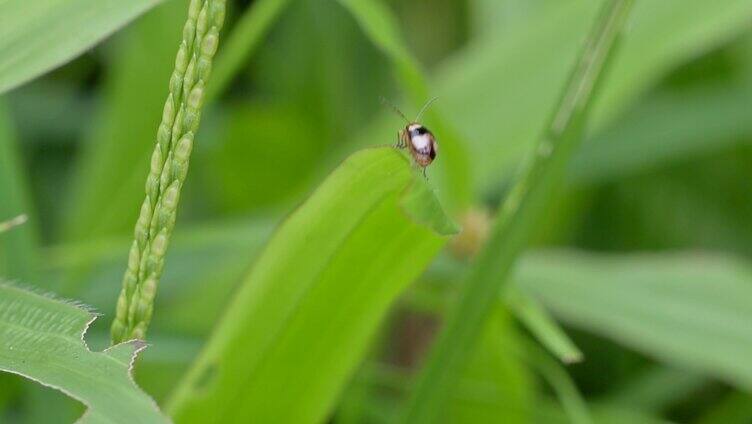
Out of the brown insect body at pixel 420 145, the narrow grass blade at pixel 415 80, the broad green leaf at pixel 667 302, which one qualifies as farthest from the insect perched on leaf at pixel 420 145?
the broad green leaf at pixel 667 302

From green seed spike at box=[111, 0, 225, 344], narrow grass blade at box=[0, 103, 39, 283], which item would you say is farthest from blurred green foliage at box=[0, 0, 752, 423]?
green seed spike at box=[111, 0, 225, 344]

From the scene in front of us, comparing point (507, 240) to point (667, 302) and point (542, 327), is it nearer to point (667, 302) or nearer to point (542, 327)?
point (542, 327)

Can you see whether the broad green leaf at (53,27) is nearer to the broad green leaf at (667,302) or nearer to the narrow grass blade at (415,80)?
the narrow grass blade at (415,80)

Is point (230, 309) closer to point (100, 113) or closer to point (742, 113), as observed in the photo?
point (100, 113)

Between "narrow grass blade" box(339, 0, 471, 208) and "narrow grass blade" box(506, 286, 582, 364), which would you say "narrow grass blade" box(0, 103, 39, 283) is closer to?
"narrow grass blade" box(339, 0, 471, 208)

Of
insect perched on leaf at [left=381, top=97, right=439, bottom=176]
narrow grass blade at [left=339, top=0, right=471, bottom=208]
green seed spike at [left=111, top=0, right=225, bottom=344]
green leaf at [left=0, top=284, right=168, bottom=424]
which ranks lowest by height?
green leaf at [left=0, top=284, right=168, bottom=424]

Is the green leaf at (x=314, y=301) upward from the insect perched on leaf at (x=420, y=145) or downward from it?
downward

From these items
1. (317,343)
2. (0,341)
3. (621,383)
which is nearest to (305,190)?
(621,383)
